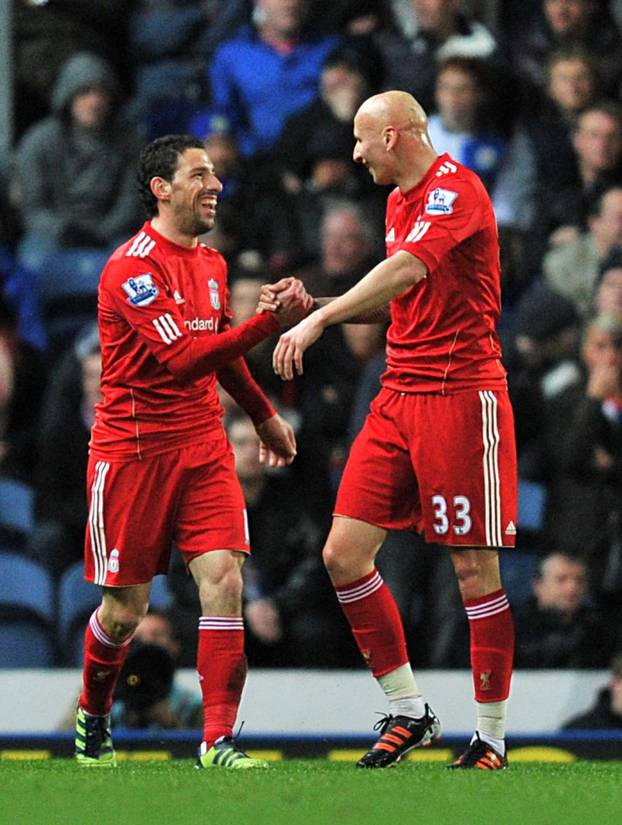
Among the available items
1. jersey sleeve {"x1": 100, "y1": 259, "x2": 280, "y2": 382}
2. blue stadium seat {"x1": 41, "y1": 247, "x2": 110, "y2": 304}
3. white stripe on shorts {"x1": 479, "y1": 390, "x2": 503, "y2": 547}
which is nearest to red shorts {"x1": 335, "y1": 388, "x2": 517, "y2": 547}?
white stripe on shorts {"x1": 479, "y1": 390, "x2": 503, "y2": 547}

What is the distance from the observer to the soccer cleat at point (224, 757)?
18.1ft

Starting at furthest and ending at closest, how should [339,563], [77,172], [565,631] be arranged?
[77,172], [565,631], [339,563]

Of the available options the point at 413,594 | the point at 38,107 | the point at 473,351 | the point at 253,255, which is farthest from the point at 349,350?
the point at 473,351

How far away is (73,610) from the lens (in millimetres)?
8969

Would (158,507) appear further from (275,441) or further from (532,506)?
(532,506)

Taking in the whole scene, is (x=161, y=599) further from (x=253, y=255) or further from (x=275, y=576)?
(x=253, y=255)

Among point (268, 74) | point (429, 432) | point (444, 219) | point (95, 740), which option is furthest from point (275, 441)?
point (268, 74)

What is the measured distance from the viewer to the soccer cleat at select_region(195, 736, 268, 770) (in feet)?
18.1

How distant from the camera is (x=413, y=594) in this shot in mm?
8766

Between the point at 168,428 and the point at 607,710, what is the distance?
11.7 ft

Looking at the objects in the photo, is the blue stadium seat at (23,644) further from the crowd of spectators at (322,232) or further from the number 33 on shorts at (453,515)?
the number 33 on shorts at (453,515)

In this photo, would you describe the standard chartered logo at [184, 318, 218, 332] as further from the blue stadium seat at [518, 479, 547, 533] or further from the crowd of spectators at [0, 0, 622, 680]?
the blue stadium seat at [518, 479, 547, 533]

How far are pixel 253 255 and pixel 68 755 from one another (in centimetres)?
274

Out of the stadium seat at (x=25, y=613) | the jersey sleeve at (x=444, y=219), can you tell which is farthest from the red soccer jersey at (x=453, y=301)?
the stadium seat at (x=25, y=613)
